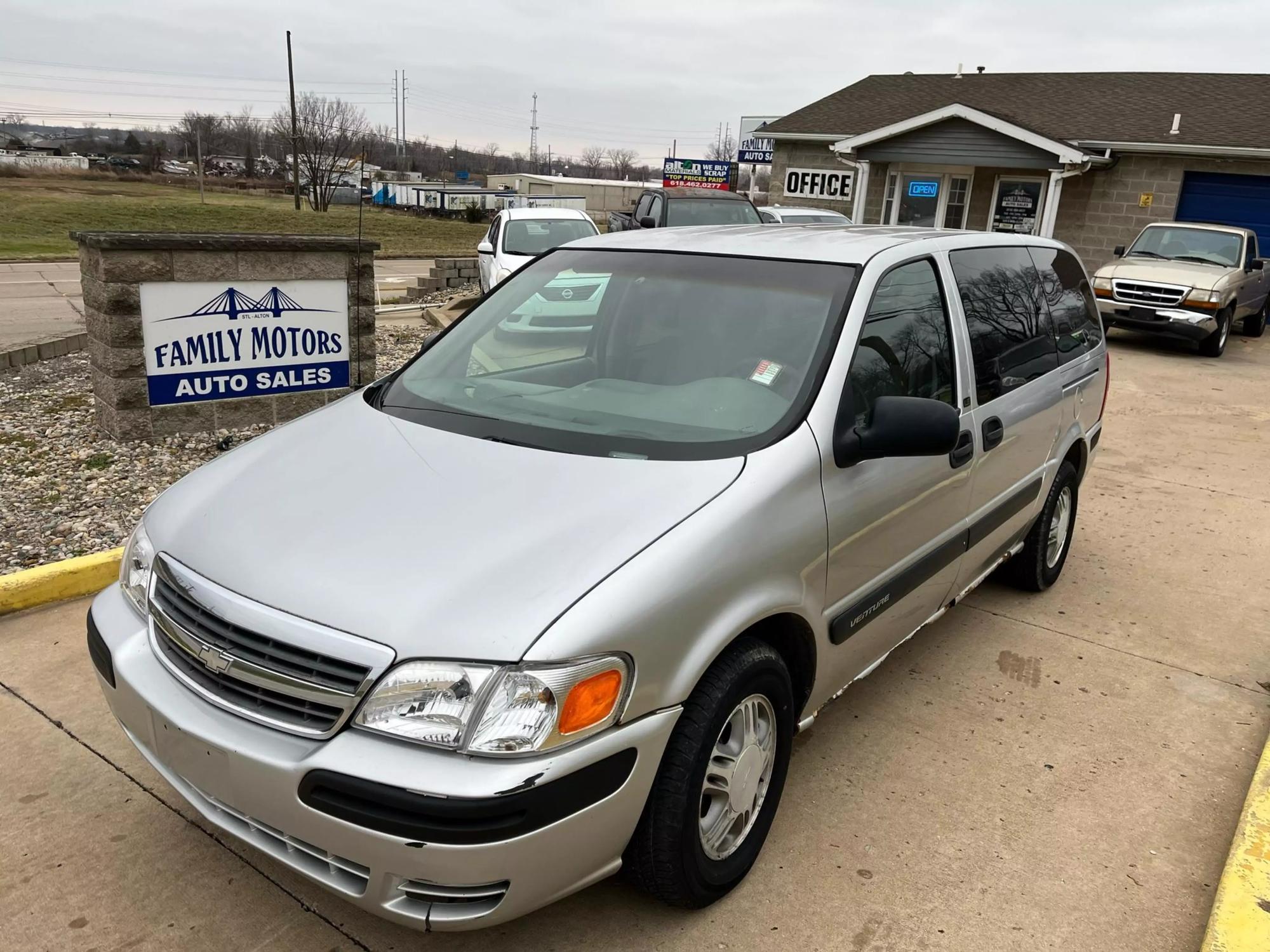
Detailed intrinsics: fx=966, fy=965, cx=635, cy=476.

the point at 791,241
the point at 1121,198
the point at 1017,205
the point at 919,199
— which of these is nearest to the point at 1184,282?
the point at 1121,198

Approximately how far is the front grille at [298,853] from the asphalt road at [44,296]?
8.16 meters

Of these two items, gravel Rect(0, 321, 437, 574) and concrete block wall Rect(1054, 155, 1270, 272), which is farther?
concrete block wall Rect(1054, 155, 1270, 272)

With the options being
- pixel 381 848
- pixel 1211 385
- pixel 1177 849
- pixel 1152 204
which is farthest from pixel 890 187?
pixel 381 848

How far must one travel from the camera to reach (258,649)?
86.8 inches

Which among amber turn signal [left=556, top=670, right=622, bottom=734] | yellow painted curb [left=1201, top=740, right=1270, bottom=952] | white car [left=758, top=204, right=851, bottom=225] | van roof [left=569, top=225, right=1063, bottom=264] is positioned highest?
van roof [left=569, top=225, right=1063, bottom=264]

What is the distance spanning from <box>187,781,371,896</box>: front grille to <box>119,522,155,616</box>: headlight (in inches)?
24.1

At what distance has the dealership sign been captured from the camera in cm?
618

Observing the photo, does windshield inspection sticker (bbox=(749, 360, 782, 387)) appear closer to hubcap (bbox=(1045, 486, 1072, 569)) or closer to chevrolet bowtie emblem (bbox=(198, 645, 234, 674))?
chevrolet bowtie emblem (bbox=(198, 645, 234, 674))

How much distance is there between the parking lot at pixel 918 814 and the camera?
259cm

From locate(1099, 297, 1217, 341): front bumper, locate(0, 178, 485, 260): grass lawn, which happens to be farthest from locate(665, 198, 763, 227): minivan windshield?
locate(0, 178, 485, 260): grass lawn

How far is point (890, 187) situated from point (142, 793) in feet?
69.1

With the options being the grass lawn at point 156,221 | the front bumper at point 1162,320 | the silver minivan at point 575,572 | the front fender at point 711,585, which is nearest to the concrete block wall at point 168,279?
the silver minivan at point 575,572

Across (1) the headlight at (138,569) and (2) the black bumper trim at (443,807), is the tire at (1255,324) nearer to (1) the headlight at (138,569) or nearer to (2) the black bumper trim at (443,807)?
(2) the black bumper trim at (443,807)

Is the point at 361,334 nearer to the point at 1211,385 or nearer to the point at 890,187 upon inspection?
the point at 1211,385
